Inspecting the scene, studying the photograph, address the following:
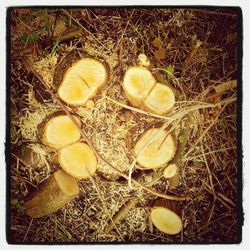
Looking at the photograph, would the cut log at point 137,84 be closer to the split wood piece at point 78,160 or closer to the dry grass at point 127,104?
the dry grass at point 127,104

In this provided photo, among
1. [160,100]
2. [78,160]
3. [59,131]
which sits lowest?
[78,160]

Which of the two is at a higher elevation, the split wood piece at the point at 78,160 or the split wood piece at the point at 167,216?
the split wood piece at the point at 78,160

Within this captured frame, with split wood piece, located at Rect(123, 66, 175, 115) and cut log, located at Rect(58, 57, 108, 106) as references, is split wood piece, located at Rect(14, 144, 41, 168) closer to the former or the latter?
cut log, located at Rect(58, 57, 108, 106)

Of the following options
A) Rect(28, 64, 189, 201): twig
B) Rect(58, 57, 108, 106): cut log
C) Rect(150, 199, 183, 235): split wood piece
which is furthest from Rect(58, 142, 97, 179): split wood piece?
Rect(150, 199, 183, 235): split wood piece

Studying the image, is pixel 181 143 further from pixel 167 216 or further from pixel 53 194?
pixel 53 194

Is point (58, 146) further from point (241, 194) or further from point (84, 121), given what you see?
point (241, 194)

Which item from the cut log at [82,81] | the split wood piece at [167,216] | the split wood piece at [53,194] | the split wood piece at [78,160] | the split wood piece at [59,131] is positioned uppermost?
the cut log at [82,81]

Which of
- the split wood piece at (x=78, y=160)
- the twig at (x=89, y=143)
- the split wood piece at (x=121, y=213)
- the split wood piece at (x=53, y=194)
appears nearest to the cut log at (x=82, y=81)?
the twig at (x=89, y=143)

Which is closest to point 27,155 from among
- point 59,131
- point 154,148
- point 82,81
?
point 59,131
